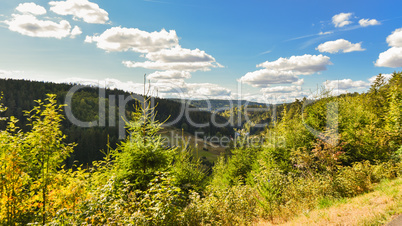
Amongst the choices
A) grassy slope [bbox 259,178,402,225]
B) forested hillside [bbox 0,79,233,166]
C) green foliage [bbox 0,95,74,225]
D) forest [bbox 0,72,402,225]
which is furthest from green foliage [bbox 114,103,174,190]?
forested hillside [bbox 0,79,233,166]

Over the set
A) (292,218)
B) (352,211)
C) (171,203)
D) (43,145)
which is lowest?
(292,218)

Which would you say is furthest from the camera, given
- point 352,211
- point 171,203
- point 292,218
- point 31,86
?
point 31,86

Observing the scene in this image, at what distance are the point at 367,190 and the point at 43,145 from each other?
13.1 metres

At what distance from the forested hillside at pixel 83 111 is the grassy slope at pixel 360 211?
103 meters

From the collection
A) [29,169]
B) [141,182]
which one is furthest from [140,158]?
[29,169]

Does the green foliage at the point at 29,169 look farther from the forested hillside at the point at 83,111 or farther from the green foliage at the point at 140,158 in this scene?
the forested hillside at the point at 83,111

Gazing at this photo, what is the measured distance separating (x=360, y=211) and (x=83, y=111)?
537ft

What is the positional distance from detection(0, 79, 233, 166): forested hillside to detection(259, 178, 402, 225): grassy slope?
103m

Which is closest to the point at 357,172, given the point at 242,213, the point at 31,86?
the point at 242,213

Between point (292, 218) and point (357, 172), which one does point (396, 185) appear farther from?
point (292, 218)

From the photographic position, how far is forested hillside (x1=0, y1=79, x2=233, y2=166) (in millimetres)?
100875

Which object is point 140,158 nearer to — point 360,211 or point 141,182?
point 141,182

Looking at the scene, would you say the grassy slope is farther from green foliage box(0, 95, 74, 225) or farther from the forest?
green foliage box(0, 95, 74, 225)

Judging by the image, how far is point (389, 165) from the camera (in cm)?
1120
